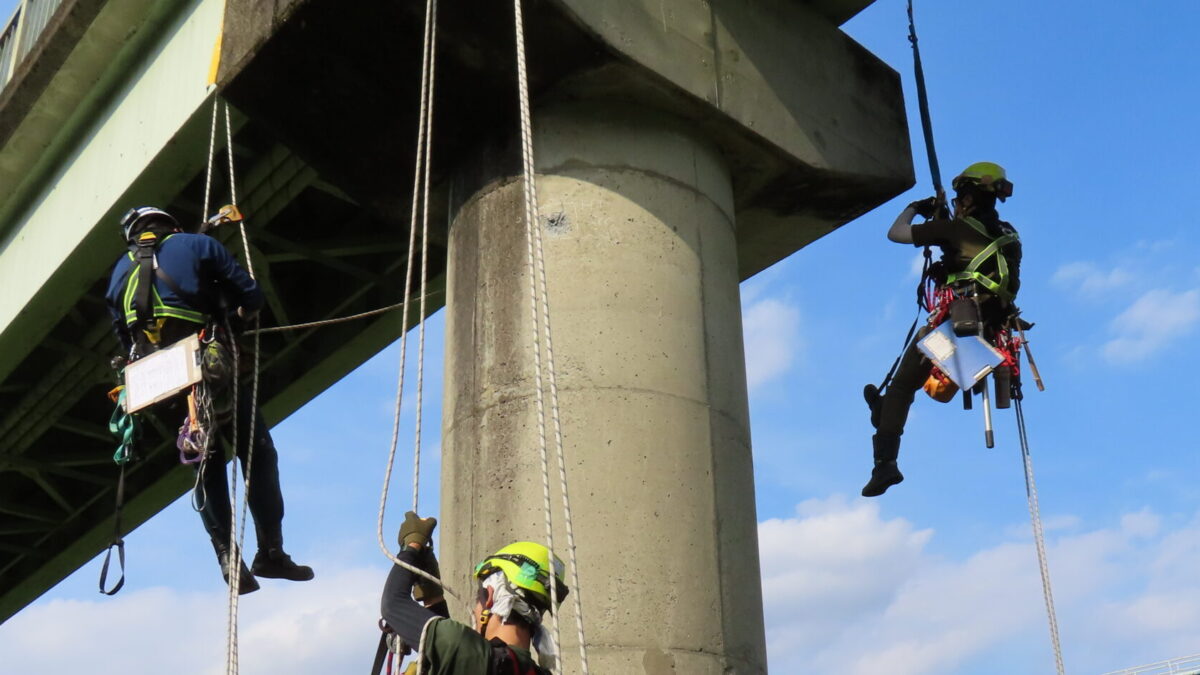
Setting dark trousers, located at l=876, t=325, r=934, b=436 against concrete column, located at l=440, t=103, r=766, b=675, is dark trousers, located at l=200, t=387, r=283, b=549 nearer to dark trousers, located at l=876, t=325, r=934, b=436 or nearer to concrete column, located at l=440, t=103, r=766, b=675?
concrete column, located at l=440, t=103, r=766, b=675

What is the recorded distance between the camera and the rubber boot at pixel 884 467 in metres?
8.56

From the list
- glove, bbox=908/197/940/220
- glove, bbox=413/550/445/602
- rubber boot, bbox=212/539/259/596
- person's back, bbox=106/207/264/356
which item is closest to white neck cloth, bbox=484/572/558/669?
glove, bbox=413/550/445/602

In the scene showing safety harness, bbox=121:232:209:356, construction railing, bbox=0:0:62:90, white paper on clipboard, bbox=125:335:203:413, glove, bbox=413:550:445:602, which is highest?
construction railing, bbox=0:0:62:90

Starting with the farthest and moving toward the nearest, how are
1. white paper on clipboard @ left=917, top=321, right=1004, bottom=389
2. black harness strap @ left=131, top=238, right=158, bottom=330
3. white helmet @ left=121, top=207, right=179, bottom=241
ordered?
white paper on clipboard @ left=917, top=321, right=1004, bottom=389
white helmet @ left=121, top=207, right=179, bottom=241
black harness strap @ left=131, top=238, right=158, bottom=330

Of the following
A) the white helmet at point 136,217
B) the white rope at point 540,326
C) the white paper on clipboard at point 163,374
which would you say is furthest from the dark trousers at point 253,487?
the white rope at point 540,326

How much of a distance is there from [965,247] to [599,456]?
308 centimetres

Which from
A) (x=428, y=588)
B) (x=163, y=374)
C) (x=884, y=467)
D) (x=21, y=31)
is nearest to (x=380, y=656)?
(x=428, y=588)

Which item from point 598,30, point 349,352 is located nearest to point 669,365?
point 598,30

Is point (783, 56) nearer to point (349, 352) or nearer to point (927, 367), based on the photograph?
point (927, 367)

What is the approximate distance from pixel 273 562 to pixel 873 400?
368 cm

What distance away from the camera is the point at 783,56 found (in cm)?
791

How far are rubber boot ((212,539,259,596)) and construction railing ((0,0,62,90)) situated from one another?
5717 millimetres

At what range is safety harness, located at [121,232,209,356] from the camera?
7.23 metres

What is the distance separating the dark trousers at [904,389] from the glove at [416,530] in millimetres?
3583
